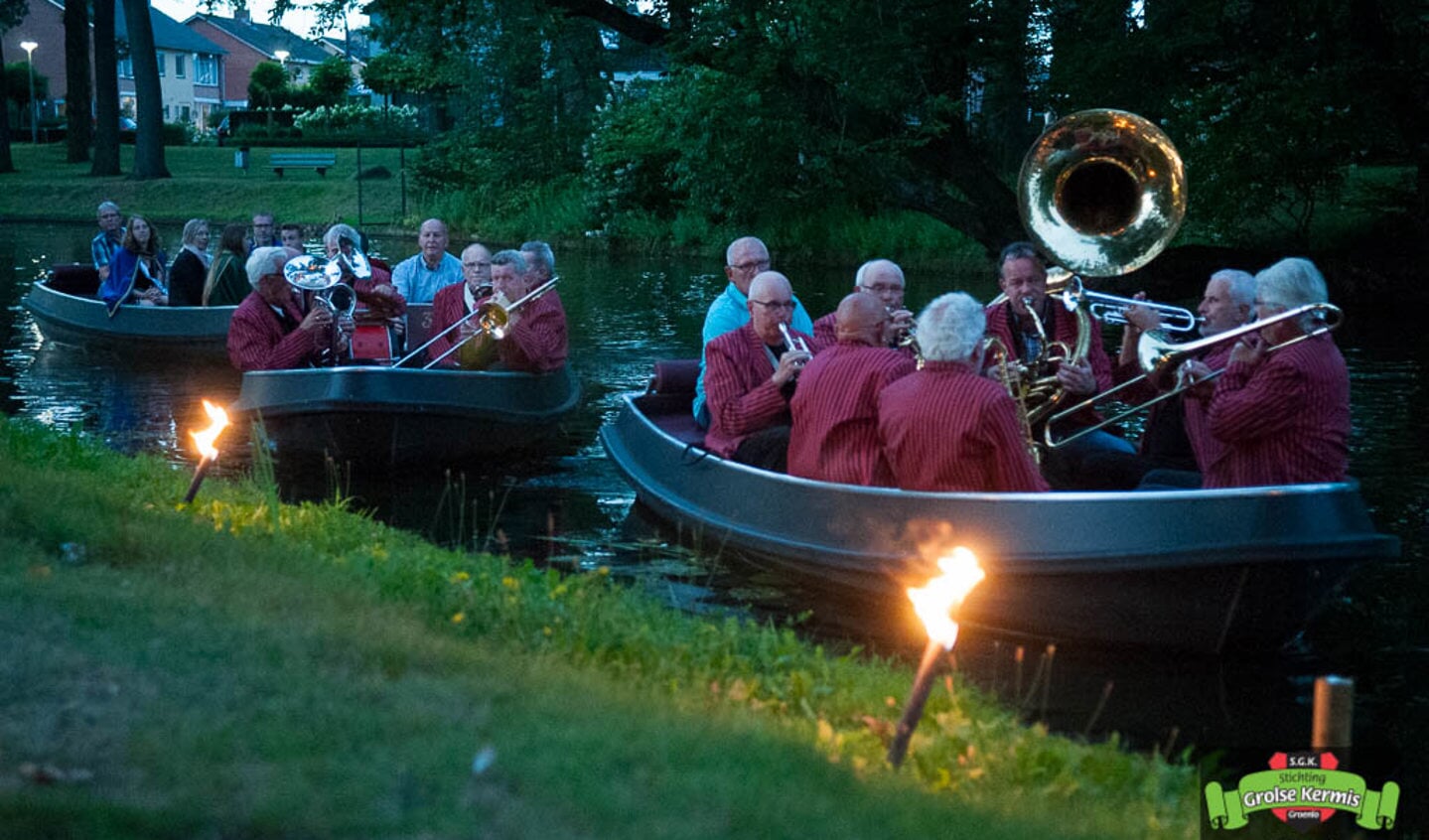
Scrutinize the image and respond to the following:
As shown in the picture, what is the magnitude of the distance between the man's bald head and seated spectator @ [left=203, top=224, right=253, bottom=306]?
10.0 m

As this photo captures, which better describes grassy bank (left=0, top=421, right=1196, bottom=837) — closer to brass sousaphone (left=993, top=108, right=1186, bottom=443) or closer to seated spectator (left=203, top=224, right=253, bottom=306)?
brass sousaphone (left=993, top=108, right=1186, bottom=443)

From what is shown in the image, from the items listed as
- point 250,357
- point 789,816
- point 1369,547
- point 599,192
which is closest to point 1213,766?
point 1369,547

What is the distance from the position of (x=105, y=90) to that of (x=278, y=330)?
36.3 m

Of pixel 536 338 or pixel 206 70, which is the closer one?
pixel 536 338

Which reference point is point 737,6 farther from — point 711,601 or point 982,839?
point 982,839

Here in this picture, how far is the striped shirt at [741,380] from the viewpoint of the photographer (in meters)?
9.85

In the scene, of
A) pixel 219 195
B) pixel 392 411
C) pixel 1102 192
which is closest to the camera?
pixel 1102 192

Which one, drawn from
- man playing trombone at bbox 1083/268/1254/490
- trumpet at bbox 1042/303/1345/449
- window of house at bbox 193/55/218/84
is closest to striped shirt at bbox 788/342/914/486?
trumpet at bbox 1042/303/1345/449

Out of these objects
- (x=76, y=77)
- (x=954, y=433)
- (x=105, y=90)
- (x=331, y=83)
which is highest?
(x=331, y=83)

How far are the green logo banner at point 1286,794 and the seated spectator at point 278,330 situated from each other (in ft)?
27.4

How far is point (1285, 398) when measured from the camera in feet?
25.5

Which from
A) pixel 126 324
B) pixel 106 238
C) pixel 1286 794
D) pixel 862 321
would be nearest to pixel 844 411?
pixel 862 321

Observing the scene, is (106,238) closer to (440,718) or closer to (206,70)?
(440,718)

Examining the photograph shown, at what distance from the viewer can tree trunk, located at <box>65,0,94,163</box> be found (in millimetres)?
51031
